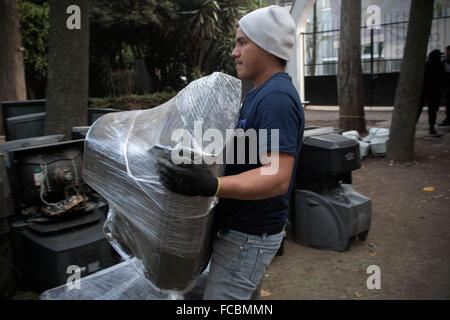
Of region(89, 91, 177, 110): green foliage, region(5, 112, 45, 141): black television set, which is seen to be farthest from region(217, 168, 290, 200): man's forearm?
region(89, 91, 177, 110): green foliage

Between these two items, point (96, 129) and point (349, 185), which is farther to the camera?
point (349, 185)

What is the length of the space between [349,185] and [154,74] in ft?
37.7

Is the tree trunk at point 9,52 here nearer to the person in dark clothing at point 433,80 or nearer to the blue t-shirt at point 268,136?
the blue t-shirt at point 268,136

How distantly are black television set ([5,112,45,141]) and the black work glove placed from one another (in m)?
3.77

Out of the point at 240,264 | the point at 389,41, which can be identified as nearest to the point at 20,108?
the point at 240,264

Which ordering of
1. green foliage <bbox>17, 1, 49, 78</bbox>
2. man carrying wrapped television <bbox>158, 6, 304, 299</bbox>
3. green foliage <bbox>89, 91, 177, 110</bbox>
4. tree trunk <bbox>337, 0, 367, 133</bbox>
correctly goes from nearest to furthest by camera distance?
1. man carrying wrapped television <bbox>158, 6, 304, 299</bbox>
2. tree trunk <bbox>337, 0, 367, 133</bbox>
3. green foliage <bbox>89, 91, 177, 110</bbox>
4. green foliage <bbox>17, 1, 49, 78</bbox>

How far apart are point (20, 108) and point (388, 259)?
182 inches

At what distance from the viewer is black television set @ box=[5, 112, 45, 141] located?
4.55 m

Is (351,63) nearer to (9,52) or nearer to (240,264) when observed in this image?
(9,52)

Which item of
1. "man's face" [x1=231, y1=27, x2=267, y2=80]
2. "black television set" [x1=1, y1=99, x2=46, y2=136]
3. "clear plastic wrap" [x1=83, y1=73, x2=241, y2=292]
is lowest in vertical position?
"clear plastic wrap" [x1=83, y1=73, x2=241, y2=292]

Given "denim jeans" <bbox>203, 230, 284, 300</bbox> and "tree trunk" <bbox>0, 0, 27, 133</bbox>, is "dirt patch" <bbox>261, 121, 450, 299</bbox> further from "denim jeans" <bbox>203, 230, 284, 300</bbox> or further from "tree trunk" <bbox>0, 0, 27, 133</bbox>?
"tree trunk" <bbox>0, 0, 27, 133</bbox>

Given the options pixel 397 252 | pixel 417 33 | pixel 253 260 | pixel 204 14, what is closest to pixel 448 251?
pixel 397 252

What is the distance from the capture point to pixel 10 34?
27.6 ft
